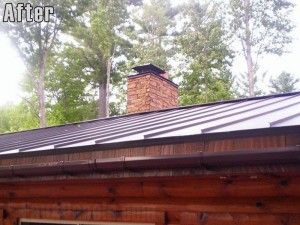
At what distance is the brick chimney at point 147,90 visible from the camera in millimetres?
8617

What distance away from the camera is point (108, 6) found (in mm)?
23500

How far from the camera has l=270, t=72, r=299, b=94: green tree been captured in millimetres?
32844

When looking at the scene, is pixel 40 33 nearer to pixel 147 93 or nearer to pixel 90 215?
pixel 147 93

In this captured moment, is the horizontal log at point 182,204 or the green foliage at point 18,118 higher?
the green foliage at point 18,118

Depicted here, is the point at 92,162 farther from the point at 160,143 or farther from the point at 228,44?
the point at 228,44

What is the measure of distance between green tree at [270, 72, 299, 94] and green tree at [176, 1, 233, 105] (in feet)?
39.7

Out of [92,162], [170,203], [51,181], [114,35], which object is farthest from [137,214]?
[114,35]

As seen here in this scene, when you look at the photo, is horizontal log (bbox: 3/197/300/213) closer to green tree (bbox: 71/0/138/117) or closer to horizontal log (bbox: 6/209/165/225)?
horizontal log (bbox: 6/209/165/225)

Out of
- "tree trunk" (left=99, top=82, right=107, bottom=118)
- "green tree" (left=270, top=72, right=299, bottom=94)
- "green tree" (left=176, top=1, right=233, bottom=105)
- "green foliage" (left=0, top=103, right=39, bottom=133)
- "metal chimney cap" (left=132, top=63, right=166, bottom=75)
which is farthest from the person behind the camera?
"green tree" (left=270, top=72, right=299, bottom=94)

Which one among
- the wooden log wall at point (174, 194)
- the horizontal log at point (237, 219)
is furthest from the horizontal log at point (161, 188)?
the horizontal log at point (237, 219)

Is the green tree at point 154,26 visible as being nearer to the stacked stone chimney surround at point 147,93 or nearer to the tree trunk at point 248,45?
the tree trunk at point 248,45

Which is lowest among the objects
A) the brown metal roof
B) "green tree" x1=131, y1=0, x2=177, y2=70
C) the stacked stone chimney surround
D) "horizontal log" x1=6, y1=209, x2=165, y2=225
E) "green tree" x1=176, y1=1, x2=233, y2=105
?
"horizontal log" x1=6, y1=209, x2=165, y2=225

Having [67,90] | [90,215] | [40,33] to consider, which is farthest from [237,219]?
[67,90]

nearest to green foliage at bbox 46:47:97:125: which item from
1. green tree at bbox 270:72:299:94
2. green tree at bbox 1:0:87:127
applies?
green tree at bbox 1:0:87:127
